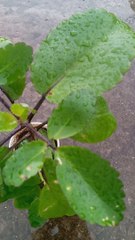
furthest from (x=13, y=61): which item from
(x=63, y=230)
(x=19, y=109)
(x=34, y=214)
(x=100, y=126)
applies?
(x=63, y=230)

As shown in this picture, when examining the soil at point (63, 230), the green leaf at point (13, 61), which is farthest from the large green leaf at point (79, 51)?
the soil at point (63, 230)

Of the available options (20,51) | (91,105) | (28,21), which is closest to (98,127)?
(91,105)

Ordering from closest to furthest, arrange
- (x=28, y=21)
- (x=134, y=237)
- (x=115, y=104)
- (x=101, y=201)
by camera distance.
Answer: (x=101, y=201), (x=134, y=237), (x=115, y=104), (x=28, y=21)

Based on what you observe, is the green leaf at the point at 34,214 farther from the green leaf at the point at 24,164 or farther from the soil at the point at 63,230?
the green leaf at the point at 24,164

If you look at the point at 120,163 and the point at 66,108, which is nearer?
the point at 66,108

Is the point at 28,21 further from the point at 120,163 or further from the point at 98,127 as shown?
the point at 98,127

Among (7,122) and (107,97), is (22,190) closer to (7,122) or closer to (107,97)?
(7,122)
